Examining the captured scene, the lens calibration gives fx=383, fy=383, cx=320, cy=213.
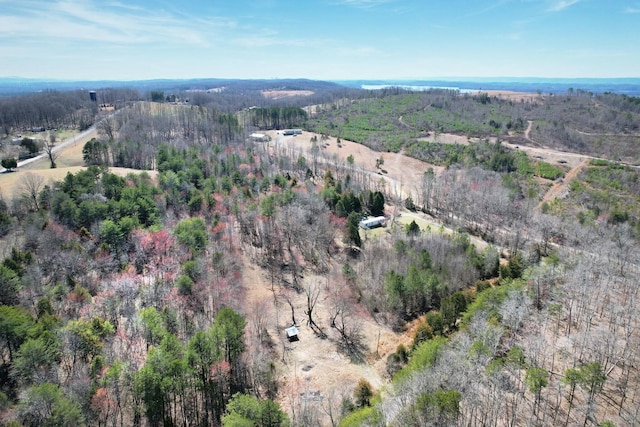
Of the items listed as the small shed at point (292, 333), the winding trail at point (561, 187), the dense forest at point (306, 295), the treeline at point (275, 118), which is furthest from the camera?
the treeline at point (275, 118)

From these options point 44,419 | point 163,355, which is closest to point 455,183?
point 163,355

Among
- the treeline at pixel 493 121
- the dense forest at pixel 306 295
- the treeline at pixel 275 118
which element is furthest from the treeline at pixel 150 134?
the treeline at pixel 493 121

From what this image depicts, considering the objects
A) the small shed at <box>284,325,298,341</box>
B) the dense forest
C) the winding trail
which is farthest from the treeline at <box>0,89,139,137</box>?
the winding trail

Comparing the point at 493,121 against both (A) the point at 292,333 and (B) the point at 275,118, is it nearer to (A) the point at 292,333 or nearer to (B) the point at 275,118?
(B) the point at 275,118

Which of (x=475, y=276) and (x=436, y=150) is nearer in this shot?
(x=475, y=276)

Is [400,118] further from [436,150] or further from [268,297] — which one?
[268,297]

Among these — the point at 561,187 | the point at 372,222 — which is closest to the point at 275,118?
the point at 372,222

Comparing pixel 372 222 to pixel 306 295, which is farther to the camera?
pixel 372 222

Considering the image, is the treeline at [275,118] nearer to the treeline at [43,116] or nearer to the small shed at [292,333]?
the treeline at [43,116]
